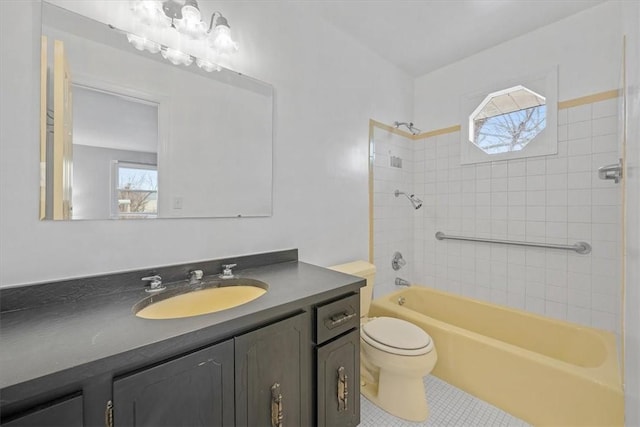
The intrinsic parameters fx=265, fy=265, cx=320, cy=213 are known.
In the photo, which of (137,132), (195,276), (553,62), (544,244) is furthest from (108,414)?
(553,62)

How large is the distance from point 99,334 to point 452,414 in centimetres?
176

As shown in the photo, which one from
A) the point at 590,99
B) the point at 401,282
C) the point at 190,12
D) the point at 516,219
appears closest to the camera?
the point at 190,12

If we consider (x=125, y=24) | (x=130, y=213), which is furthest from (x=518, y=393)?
(x=125, y=24)

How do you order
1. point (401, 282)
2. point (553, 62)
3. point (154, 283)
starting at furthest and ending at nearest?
point (401, 282)
point (553, 62)
point (154, 283)

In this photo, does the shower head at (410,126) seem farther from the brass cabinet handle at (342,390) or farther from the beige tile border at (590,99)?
the brass cabinet handle at (342,390)

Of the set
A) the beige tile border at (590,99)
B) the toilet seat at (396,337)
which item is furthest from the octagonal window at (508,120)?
the toilet seat at (396,337)

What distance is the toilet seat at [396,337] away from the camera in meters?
1.43

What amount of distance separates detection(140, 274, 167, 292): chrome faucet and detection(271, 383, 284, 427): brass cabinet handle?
0.58 meters

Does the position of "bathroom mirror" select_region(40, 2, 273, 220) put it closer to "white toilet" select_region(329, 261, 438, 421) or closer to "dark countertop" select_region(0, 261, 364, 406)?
"dark countertop" select_region(0, 261, 364, 406)

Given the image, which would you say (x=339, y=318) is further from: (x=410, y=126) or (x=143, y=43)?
(x=410, y=126)

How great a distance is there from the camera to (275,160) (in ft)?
5.07

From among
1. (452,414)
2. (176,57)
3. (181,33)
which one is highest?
(181,33)

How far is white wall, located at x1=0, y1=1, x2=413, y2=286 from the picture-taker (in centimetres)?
88

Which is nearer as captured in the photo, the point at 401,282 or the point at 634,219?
the point at 634,219
